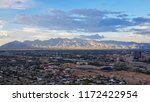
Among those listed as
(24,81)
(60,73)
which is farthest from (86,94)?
(60,73)

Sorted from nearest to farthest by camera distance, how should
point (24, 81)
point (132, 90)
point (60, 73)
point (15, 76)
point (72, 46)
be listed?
1. point (132, 90)
2. point (24, 81)
3. point (15, 76)
4. point (60, 73)
5. point (72, 46)

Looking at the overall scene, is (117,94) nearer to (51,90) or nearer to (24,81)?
(51,90)

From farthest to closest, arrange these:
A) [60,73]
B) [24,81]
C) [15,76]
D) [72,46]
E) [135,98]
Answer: [72,46], [60,73], [15,76], [24,81], [135,98]

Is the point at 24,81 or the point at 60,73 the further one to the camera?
the point at 60,73

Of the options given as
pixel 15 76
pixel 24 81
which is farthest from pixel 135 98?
pixel 15 76

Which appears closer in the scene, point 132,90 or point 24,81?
point 132,90

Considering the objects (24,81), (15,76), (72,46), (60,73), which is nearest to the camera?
(24,81)

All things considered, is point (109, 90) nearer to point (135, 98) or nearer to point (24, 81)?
point (135, 98)

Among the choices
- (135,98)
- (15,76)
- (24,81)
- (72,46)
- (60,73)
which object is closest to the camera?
(135,98)
